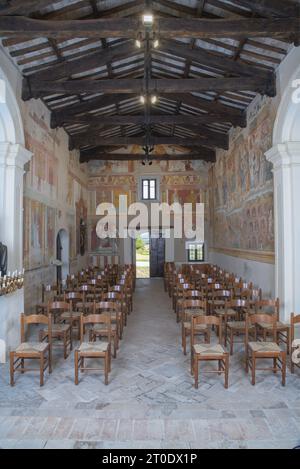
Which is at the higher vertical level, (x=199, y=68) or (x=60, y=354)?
(x=199, y=68)

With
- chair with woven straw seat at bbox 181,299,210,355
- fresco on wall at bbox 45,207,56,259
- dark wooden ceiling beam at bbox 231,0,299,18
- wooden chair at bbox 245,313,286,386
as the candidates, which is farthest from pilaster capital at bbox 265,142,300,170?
fresco on wall at bbox 45,207,56,259

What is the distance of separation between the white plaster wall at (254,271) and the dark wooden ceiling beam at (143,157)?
531cm

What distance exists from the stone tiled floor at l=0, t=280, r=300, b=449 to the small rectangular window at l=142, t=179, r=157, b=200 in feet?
44.4

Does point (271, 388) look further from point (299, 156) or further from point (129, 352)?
point (299, 156)

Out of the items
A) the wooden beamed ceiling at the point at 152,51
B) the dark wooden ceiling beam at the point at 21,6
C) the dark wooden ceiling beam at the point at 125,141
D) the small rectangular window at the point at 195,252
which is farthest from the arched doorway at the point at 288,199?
the small rectangular window at the point at 195,252

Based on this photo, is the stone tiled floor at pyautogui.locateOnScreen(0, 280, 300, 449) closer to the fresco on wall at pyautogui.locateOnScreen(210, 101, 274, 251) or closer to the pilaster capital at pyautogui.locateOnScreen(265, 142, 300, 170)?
the pilaster capital at pyautogui.locateOnScreen(265, 142, 300, 170)

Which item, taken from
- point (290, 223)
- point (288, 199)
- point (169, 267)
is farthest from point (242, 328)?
point (169, 267)

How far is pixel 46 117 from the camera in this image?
36.0 ft

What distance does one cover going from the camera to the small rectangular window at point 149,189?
19219 millimetres

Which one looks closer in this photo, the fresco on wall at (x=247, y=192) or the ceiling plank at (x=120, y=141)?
the fresco on wall at (x=247, y=192)

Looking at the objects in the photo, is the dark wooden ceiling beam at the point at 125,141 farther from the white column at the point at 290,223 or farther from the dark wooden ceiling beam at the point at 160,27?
the dark wooden ceiling beam at the point at 160,27

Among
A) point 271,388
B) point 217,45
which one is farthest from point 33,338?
point 217,45

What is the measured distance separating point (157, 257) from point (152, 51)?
12.2 meters
